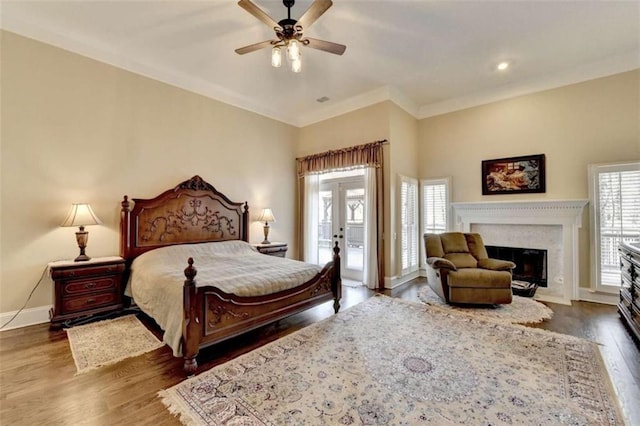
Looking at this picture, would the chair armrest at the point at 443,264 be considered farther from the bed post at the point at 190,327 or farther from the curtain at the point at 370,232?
the bed post at the point at 190,327

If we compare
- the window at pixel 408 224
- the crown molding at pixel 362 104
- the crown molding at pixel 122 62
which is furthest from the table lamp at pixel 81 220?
the window at pixel 408 224

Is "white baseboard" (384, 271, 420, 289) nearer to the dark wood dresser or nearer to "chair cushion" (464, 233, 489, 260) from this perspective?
"chair cushion" (464, 233, 489, 260)

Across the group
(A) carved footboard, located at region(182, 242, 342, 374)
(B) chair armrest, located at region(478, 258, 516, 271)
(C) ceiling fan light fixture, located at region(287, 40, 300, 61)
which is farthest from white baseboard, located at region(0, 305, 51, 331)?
(B) chair armrest, located at region(478, 258, 516, 271)

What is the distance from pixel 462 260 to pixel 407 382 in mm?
2760

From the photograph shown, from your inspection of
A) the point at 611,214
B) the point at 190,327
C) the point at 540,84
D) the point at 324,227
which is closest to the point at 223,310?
the point at 190,327

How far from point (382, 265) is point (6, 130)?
5358 mm

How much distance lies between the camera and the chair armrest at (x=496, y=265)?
400cm

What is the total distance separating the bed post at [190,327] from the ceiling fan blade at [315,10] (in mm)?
2490

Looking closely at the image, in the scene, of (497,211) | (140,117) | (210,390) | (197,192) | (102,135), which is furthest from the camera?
(497,211)

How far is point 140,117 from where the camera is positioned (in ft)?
13.5

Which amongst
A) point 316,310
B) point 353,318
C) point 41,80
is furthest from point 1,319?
point 353,318

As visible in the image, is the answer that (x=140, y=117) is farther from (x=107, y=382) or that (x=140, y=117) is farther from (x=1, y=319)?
(x=107, y=382)

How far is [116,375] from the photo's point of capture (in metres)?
2.27

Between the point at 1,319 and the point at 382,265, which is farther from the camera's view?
the point at 382,265
